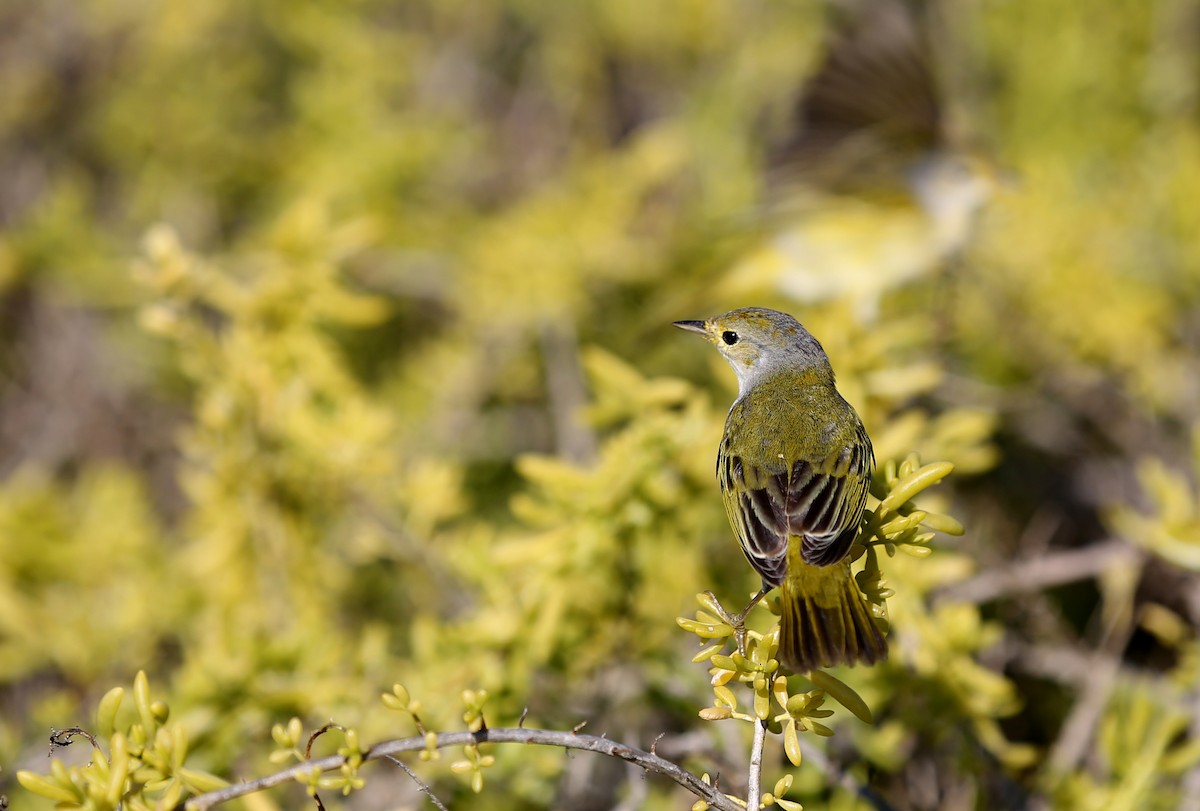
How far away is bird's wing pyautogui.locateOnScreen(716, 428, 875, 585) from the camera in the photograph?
1547 mm

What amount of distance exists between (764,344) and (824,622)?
698mm

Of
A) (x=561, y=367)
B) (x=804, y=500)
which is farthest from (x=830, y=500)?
(x=561, y=367)

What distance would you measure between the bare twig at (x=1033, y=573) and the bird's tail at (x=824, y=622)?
4.52 feet

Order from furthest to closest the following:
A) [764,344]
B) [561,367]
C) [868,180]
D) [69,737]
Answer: [561,367]
[868,180]
[764,344]
[69,737]

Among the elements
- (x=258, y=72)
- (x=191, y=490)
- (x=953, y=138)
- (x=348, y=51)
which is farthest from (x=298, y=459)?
(x=258, y=72)

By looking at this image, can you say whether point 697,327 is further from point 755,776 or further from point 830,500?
point 755,776

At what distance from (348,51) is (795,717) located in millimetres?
4702

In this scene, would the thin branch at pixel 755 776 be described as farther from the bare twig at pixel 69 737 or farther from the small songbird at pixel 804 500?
the bare twig at pixel 69 737

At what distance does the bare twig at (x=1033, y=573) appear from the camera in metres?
2.83

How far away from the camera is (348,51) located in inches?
209

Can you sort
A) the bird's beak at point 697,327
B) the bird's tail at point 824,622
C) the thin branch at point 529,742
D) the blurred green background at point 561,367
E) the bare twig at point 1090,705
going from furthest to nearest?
the bare twig at point 1090,705 → the blurred green background at point 561,367 → the bird's beak at point 697,327 → the bird's tail at point 824,622 → the thin branch at point 529,742

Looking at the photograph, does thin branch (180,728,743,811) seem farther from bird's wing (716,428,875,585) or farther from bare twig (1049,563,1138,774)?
bare twig (1049,563,1138,774)

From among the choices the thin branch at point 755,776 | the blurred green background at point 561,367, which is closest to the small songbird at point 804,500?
the thin branch at point 755,776

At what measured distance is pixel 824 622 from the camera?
4.99 feet
